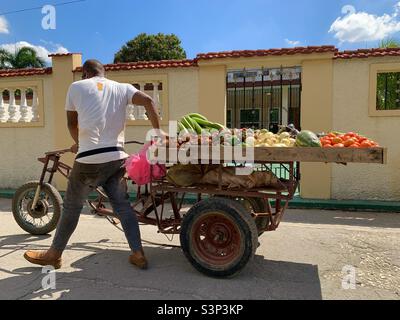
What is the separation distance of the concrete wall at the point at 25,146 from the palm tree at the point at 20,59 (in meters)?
14.8

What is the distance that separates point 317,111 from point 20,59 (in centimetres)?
1968

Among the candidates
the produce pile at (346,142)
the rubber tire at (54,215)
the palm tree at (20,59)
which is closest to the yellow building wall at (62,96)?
the rubber tire at (54,215)

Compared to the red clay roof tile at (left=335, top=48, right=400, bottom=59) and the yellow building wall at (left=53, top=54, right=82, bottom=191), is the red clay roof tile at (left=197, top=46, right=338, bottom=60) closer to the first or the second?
the red clay roof tile at (left=335, top=48, right=400, bottom=59)

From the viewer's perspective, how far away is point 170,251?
424 cm

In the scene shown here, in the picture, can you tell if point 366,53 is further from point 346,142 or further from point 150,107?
point 150,107

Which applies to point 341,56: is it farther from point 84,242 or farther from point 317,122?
point 84,242

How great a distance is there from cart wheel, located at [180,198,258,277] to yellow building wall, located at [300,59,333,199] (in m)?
3.66

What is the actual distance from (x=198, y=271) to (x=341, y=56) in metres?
4.76

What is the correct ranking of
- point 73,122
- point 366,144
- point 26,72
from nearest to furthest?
point 366,144 → point 73,122 → point 26,72

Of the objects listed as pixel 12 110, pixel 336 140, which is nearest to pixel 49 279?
pixel 336 140

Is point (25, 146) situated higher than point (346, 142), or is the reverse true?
point (346, 142)

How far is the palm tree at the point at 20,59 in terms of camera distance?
21.4m

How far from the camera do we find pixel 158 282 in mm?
3379
